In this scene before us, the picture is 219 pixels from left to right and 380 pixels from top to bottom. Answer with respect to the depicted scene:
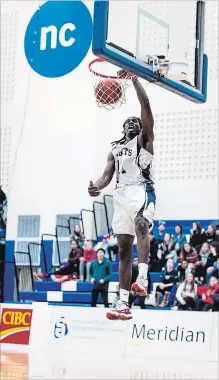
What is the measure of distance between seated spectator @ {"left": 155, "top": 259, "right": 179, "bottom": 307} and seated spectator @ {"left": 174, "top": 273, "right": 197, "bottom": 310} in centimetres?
59

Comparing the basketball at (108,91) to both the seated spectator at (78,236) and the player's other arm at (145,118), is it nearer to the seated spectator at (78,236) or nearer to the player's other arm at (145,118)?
the player's other arm at (145,118)

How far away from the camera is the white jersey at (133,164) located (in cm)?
839

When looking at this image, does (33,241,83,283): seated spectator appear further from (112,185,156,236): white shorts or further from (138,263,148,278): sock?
(138,263,148,278): sock

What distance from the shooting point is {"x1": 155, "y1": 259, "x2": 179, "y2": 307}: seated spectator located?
17969mm

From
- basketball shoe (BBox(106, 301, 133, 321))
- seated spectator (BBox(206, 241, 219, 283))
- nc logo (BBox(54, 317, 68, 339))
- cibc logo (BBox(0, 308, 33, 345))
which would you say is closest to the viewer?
basketball shoe (BBox(106, 301, 133, 321))

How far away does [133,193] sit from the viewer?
841 centimetres

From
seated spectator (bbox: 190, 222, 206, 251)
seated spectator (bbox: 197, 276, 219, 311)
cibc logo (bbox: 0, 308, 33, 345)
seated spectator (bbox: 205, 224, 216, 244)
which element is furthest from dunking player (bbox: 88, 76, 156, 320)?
cibc logo (bbox: 0, 308, 33, 345)

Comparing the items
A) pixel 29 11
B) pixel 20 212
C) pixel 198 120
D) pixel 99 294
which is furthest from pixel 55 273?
pixel 29 11

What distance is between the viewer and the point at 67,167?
2359 cm

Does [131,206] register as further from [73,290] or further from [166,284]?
[73,290]

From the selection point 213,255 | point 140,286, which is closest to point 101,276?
point 213,255

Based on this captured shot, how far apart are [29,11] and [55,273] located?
8755 millimetres

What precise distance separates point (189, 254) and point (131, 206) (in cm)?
1020

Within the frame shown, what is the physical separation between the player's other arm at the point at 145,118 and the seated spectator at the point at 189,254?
1014 cm
